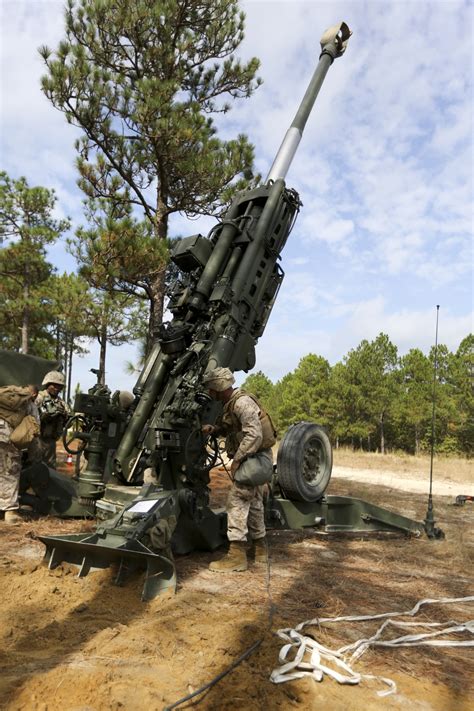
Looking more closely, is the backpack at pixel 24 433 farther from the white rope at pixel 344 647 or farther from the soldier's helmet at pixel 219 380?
the white rope at pixel 344 647

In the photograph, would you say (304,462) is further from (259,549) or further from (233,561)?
(233,561)

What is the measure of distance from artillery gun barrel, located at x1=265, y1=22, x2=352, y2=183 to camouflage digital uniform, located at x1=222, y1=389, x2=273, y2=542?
11.1 ft

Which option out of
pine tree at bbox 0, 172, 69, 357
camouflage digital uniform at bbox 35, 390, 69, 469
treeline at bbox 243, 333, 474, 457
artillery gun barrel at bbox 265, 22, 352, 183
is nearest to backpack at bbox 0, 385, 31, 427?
camouflage digital uniform at bbox 35, 390, 69, 469

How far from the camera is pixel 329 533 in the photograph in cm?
616

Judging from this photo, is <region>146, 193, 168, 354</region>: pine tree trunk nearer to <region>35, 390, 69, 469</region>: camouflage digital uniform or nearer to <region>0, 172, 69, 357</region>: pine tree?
<region>35, 390, 69, 469</region>: camouflage digital uniform

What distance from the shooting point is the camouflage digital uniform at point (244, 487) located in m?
4.67

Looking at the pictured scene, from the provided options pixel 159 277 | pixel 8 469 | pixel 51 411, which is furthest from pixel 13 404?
pixel 159 277

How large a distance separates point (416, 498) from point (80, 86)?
370 inches

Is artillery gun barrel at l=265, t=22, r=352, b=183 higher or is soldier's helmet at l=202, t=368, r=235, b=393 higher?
artillery gun barrel at l=265, t=22, r=352, b=183

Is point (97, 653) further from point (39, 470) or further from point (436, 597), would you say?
point (39, 470)

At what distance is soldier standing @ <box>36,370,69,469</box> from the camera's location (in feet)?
22.3

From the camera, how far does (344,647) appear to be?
3.01 m

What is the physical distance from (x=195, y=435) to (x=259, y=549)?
1.16 metres

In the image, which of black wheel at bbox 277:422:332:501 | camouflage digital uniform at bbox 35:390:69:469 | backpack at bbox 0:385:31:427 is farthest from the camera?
camouflage digital uniform at bbox 35:390:69:469
